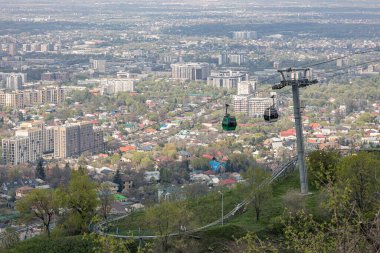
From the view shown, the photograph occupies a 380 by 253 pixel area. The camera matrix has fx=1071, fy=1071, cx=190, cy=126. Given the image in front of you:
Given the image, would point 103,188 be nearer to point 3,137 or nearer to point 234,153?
point 234,153

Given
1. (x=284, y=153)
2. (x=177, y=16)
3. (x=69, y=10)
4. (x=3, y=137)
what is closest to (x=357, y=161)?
Result: (x=284, y=153)

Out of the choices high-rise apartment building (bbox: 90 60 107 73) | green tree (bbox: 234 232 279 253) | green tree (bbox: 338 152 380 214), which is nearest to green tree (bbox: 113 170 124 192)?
green tree (bbox: 338 152 380 214)

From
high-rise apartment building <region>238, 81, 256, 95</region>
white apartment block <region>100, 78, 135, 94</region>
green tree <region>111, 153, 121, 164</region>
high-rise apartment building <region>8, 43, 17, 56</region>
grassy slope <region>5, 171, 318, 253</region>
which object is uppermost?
grassy slope <region>5, 171, 318, 253</region>

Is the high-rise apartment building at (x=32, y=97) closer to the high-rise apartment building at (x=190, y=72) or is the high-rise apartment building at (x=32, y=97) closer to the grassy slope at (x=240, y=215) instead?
the high-rise apartment building at (x=190, y=72)

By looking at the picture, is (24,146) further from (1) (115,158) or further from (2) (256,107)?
(2) (256,107)

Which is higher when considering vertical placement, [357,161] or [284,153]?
[357,161]

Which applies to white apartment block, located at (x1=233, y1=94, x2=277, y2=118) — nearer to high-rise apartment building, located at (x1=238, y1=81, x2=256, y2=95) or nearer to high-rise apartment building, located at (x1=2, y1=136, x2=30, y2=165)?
high-rise apartment building, located at (x1=238, y1=81, x2=256, y2=95)

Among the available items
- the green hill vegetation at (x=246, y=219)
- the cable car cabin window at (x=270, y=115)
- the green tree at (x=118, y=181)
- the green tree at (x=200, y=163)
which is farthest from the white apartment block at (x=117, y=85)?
the cable car cabin window at (x=270, y=115)

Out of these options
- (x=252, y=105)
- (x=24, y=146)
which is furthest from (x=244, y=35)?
(x=24, y=146)
